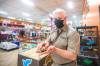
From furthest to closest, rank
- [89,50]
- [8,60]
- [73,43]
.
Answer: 1. [8,60]
2. [89,50]
3. [73,43]

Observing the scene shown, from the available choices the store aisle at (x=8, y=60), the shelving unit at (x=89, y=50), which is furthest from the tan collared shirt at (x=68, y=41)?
the store aisle at (x=8, y=60)

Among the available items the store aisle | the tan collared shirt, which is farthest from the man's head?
the store aisle

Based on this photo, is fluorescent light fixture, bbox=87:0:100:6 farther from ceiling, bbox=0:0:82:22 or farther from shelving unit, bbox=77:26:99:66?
ceiling, bbox=0:0:82:22

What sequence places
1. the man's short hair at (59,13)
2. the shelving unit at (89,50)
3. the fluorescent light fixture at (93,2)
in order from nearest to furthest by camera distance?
the man's short hair at (59,13), the shelving unit at (89,50), the fluorescent light fixture at (93,2)

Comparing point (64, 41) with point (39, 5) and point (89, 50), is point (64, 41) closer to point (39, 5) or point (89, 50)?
point (89, 50)

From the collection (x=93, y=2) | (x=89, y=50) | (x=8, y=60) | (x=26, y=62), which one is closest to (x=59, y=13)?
(x=26, y=62)

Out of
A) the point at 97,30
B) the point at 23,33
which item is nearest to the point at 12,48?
the point at 23,33

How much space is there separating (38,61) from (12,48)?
8.56 meters

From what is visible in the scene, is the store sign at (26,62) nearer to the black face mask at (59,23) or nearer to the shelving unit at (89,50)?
the black face mask at (59,23)

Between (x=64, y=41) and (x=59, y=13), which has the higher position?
(x=59, y=13)

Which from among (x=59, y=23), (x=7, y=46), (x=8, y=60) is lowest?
(x=8, y=60)

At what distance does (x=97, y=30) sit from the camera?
3709 millimetres

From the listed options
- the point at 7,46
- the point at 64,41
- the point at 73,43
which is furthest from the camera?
the point at 7,46

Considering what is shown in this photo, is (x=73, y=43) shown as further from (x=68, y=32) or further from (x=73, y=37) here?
(x=68, y=32)
